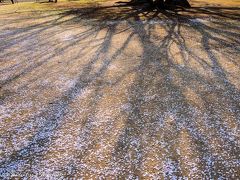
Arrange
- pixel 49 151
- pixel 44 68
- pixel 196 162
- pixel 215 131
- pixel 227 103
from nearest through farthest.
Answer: pixel 196 162
pixel 49 151
pixel 215 131
pixel 227 103
pixel 44 68

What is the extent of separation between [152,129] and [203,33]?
22.0ft

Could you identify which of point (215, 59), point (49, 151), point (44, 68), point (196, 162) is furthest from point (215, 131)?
point (44, 68)

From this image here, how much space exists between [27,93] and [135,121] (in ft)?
8.62

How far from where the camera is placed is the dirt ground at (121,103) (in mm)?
4086

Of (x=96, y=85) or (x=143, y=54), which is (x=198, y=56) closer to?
(x=143, y=54)

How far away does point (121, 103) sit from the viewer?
5.71m

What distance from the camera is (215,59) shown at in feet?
26.1

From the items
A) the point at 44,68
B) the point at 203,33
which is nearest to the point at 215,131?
the point at 44,68

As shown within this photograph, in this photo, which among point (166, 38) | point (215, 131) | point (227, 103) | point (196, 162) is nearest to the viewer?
point (196, 162)

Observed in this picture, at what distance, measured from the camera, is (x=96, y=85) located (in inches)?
256

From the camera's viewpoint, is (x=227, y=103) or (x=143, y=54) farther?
(x=143, y=54)

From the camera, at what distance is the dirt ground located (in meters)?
4.09

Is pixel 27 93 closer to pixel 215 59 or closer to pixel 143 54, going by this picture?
pixel 143 54

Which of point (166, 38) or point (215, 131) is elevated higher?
point (166, 38)
